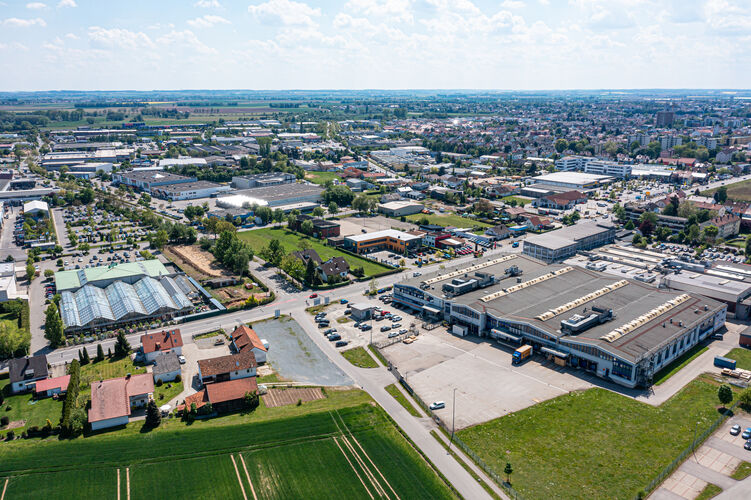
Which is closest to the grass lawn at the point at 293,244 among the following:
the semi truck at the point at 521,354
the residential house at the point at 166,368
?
the semi truck at the point at 521,354

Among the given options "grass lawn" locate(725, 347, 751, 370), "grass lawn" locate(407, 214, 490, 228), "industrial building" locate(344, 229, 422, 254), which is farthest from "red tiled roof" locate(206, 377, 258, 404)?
"grass lawn" locate(407, 214, 490, 228)

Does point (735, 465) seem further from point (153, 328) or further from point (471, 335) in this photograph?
point (153, 328)

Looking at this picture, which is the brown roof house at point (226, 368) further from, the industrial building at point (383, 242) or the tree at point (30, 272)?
the industrial building at point (383, 242)

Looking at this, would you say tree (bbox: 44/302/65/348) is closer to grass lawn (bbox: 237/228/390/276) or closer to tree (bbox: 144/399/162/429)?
tree (bbox: 144/399/162/429)

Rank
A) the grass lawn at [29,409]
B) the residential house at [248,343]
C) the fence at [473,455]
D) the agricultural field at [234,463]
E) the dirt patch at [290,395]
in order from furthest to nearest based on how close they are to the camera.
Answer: the residential house at [248,343] < the dirt patch at [290,395] < the grass lawn at [29,409] < the agricultural field at [234,463] < the fence at [473,455]

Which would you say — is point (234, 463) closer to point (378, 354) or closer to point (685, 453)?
point (378, 354)

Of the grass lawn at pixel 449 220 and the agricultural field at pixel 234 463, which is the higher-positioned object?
the grass lawn at pixel 449 220

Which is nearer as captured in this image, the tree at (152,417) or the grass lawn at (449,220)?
the tree at (152,417)

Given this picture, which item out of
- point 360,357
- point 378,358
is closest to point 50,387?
point 360,357
